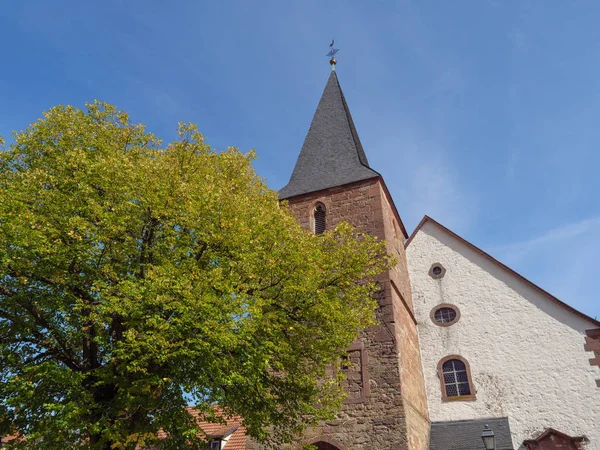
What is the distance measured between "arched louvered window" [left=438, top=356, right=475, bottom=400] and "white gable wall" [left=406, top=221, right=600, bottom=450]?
17 cm

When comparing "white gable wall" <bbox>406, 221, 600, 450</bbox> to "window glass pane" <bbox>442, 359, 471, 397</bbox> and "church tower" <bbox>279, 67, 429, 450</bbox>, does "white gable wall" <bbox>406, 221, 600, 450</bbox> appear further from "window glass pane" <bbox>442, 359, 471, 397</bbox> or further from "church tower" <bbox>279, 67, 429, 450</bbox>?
"church tower" <bbox>279, 67, 429, 450</bbox>

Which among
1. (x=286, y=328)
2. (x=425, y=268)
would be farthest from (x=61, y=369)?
(x=425, y=268)

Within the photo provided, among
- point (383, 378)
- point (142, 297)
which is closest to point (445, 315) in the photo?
point (383, 378)

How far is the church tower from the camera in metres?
12.3

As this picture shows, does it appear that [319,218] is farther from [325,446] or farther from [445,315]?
[325,446]

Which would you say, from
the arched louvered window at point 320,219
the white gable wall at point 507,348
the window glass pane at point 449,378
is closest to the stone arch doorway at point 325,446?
the white gable wall at point 507,348

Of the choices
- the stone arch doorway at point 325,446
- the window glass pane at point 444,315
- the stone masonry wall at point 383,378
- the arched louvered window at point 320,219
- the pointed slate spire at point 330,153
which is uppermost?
the pointed slate spire at point 330,153

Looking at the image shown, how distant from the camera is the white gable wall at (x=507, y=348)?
13758mm

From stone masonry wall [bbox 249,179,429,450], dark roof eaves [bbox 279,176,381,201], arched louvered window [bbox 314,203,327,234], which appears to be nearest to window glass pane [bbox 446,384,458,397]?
stone masonry wall [bbox 249,179,429,450]

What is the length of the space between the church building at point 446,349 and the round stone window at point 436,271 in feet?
0.12

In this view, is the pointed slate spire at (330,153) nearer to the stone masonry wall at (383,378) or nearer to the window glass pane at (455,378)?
Result: the stone masonry wall at (383,378)

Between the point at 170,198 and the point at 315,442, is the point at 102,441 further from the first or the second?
the point at 315,442

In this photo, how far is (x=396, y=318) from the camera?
13.7 m

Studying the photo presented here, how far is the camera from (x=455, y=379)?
1514 centimetres
